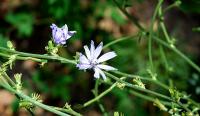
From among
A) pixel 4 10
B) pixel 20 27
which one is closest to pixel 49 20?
pixel 20 27

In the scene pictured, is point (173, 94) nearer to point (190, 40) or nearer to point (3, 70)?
point (3, 70)

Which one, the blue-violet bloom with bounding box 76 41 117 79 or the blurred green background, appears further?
the blurred green background

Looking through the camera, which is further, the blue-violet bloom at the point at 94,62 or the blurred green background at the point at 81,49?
the blurred green background at the point at 81,49

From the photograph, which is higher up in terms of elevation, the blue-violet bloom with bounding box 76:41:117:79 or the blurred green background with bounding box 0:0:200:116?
the blurred green background with bounding box 0:0:200:116

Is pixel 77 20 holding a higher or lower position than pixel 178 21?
lower

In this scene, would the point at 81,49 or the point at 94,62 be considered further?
the point at 81,49

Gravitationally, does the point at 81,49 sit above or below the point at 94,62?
above

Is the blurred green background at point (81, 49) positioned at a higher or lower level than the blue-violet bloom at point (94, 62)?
higher

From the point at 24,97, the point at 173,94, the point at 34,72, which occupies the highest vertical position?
Answer: the point at 34,72
